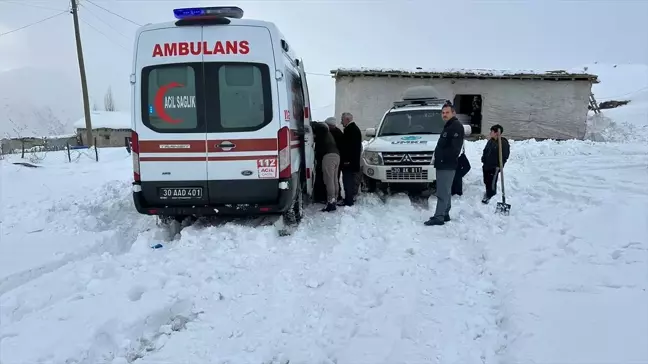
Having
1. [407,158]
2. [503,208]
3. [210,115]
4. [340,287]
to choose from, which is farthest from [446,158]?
[210,115]

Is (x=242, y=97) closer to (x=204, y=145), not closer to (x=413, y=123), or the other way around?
(x=204, y=145)

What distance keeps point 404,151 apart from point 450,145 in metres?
1.79

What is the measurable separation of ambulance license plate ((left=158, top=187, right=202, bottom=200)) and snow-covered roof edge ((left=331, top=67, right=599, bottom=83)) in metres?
15.2

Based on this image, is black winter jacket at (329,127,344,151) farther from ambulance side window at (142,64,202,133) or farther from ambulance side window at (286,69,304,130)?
ambulance side window at (142,64,202,133)

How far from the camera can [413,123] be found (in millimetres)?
9570

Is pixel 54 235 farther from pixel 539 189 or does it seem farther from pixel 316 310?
pixel 539 189

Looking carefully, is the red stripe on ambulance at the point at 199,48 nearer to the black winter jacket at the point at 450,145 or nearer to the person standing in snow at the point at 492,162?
the black winter jacket at the point at 450,145

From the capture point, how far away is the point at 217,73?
18.5 ft

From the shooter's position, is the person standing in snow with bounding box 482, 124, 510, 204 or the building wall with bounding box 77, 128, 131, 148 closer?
the person standing in snow with bounding box 482, 124, 510, 204

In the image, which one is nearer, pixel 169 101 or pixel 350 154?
pixel 169 101

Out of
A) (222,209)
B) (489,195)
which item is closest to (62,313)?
(222,209)

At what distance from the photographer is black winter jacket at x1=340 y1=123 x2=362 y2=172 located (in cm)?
795

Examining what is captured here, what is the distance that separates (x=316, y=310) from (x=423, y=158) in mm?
4976

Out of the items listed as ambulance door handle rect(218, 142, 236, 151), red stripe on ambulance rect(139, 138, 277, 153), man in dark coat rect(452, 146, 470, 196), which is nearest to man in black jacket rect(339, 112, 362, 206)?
man in dark coat rect(452, 146, 470, 196)
